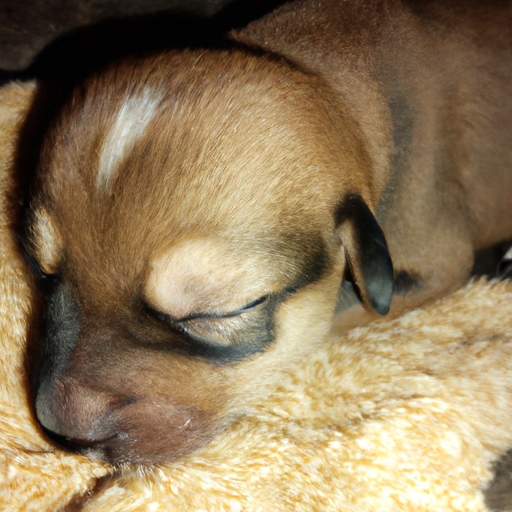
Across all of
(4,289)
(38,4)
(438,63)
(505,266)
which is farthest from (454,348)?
(38,4)

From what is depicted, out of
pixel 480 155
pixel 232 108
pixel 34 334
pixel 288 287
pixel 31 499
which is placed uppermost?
pixel 232 108

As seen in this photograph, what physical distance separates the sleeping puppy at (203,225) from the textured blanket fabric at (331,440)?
118 millimetres

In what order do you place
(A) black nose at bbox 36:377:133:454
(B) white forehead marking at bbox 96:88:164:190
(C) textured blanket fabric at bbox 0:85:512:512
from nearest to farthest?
1. (B) white forehead marking at bbox 96:88:164:190
2. (A) black nose at bbox 36:377:133:454
3. (C) textured blanket fabric at bbox 0:85:512:512

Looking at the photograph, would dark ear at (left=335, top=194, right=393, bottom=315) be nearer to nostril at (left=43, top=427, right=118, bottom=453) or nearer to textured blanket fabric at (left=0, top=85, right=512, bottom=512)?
textured blanket fabric at (left=0, top=85, right=512, bottom=512)

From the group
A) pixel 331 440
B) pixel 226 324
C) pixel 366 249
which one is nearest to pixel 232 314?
pixel 226 324

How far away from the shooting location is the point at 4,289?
8.13 ft

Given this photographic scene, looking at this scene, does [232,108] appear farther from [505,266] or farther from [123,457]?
[505,266]

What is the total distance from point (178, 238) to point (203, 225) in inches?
3.6

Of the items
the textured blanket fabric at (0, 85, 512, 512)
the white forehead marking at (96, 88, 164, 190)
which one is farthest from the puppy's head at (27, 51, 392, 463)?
the textured blanket fabric at (0, 85, 512, 512)

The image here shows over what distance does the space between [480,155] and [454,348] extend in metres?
0.99

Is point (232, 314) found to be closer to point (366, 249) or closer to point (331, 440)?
point (366, 249)

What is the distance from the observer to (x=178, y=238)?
1.81 metres

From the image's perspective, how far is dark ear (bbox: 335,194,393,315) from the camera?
83.4 inches

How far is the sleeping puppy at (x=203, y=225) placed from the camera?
1.82 meters
